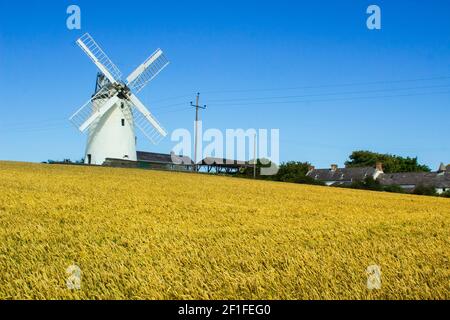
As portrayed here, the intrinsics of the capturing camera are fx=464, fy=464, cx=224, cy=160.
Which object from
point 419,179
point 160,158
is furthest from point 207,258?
point 419,179

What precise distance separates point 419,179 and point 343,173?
16.5 m

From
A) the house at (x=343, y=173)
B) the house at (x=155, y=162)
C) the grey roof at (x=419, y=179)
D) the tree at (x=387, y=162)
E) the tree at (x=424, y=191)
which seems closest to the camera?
the house at (x=155, y=162)

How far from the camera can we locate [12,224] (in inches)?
383

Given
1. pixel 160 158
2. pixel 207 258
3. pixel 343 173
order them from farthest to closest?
pixel 343 173
pixel 160 158
pixel 207 258

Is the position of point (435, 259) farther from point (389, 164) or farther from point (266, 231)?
point (389, 164)

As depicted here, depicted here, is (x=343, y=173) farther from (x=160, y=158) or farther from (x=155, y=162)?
(x=155, y=162)

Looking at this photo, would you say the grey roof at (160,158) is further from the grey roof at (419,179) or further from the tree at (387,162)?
the tree at (387,162)

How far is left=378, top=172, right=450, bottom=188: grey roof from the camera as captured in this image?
91.0 meters

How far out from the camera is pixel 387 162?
123812 millimetres

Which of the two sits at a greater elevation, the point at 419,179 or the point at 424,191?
the point at 419,179

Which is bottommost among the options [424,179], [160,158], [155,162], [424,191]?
[424,191]

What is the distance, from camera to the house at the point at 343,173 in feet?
332

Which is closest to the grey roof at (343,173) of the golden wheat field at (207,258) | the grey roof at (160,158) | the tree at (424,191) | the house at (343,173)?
the house at (343,173)
